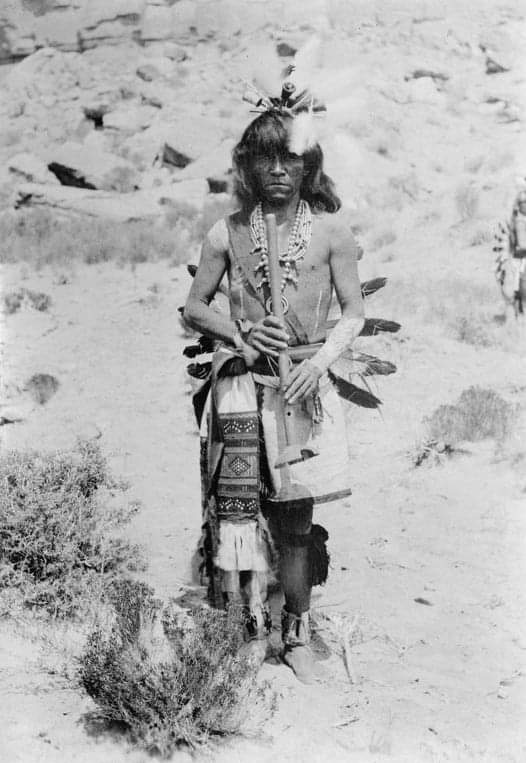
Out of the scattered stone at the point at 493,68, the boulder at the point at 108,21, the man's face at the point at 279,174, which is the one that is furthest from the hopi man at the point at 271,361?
the boulder at the point at 108,21

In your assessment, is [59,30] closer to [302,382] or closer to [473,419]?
[473,419]

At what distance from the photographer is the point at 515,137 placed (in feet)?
51.7

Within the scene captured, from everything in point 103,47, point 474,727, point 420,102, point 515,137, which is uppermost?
point 103,47

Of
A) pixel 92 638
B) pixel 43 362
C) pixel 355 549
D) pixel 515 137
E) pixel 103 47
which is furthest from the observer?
pixel 103 47

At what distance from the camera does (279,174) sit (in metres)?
3.21

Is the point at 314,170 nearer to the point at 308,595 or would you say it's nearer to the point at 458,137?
the point at 308,595

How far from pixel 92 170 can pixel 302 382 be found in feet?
42.3

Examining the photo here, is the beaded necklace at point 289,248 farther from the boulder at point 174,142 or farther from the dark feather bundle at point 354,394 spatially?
the boulder at point 174,142

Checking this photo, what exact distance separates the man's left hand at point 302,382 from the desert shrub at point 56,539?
1.45 metres

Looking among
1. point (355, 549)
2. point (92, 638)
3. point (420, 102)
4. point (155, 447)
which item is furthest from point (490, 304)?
point (420, 102)

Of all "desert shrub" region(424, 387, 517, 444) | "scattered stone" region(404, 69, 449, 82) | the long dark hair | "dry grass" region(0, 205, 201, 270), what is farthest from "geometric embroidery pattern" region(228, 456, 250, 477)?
"scattered stone" region(404, 69, 449, 82)

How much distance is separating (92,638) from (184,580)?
1.42 meters

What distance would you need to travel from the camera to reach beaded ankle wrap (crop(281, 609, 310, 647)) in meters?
3.42

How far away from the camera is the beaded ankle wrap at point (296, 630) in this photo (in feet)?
11.2
